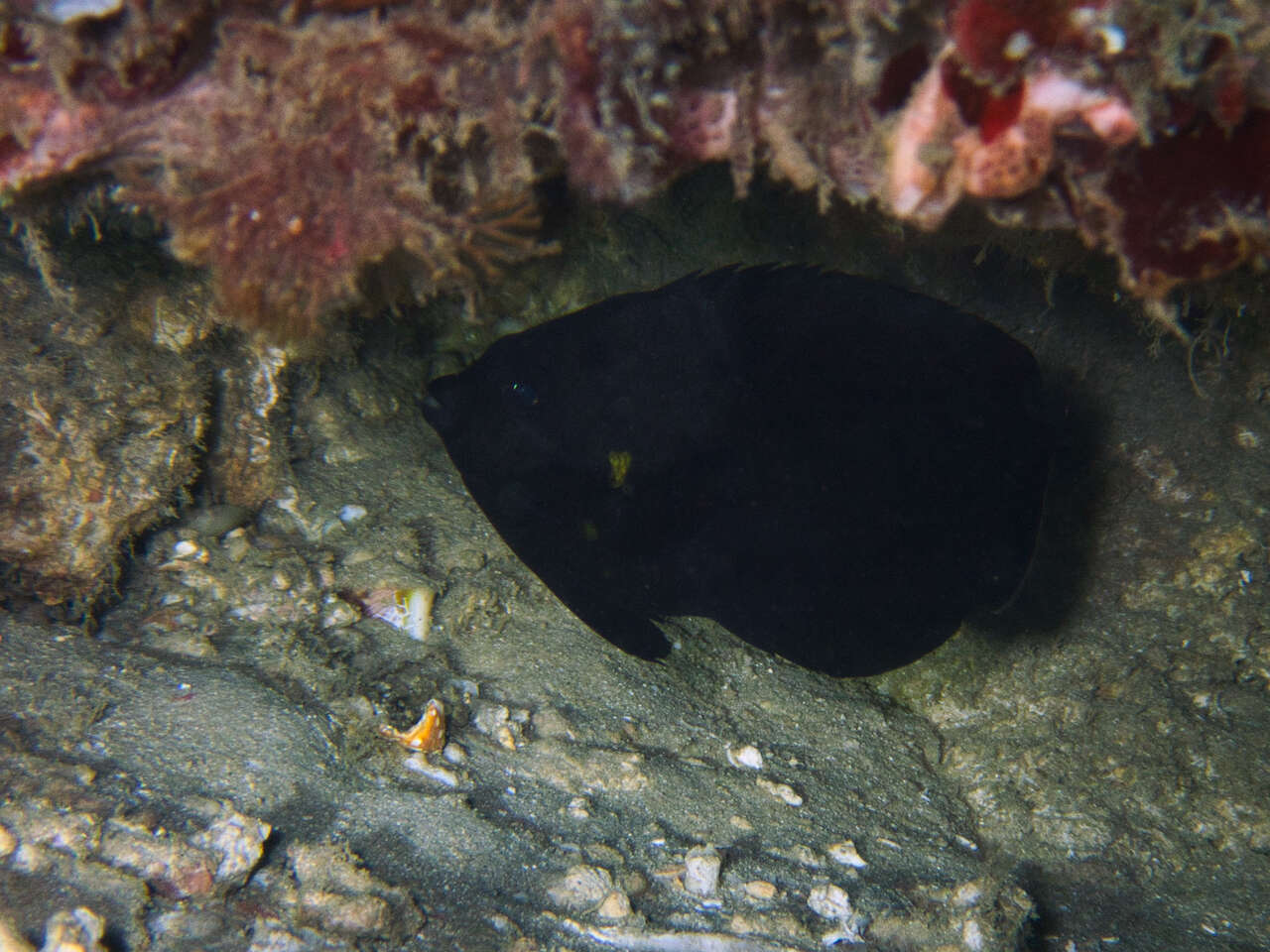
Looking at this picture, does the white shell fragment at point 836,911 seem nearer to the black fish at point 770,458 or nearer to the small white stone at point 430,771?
the black fish at point 770,458

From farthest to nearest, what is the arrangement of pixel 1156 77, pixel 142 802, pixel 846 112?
pixel 142 802 < pixel 846 112 < pixel 1156 77

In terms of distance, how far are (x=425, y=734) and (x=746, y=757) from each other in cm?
123

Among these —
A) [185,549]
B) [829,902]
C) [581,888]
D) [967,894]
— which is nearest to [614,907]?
[581,888]

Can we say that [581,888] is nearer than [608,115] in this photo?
No

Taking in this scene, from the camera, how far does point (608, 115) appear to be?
1502 mm

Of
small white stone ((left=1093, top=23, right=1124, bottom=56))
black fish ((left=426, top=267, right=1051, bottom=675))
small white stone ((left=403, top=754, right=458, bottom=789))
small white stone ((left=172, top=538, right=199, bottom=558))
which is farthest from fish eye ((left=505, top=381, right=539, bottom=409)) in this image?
small white stone ((left=1093, top=23, right=1124, bottom=56))

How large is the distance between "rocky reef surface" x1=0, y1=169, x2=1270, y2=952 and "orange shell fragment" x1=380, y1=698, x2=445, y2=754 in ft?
0.04

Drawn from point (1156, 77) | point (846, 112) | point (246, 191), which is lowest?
point (246, 191)

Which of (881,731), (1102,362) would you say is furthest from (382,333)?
(1102,362)

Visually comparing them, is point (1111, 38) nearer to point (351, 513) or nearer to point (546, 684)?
point (546, 684)

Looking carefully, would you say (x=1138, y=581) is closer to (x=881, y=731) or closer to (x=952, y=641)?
(x=952, y=641)

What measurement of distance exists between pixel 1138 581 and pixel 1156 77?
2.67 meters

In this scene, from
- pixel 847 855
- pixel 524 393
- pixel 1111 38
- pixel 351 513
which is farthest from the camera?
pixel 351 513

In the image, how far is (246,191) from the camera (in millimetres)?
1539
